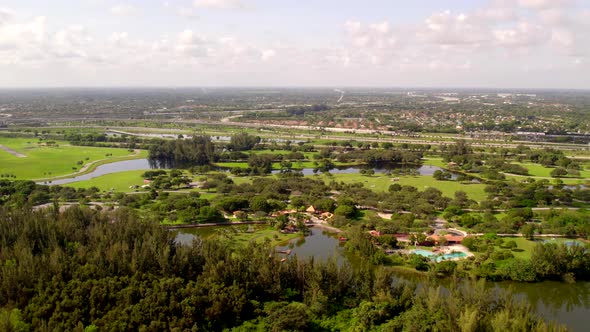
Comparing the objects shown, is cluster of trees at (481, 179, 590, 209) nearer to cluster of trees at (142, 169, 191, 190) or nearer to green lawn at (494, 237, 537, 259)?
green lawn at (494, 237, 537, 259)

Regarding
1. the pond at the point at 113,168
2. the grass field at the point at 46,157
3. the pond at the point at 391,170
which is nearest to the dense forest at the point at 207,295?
the pond at the point at 113,168

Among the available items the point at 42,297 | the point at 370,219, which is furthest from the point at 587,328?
the point at 42,297

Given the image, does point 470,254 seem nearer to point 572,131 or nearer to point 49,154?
point 49,154

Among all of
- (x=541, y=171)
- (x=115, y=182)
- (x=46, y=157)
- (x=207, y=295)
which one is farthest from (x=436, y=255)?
(x=46, y=157)

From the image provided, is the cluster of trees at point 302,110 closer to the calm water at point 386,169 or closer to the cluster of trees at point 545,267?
the calm water at point 386,169

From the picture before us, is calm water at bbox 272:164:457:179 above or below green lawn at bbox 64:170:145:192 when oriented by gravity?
below

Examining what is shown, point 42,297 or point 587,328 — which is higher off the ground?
point 42,297

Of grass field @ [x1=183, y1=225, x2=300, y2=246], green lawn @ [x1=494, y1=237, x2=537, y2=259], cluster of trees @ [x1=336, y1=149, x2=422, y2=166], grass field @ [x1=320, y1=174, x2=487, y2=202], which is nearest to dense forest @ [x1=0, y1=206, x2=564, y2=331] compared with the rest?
grass field @ [x1=183, y1=225, x2=300, y2=246]

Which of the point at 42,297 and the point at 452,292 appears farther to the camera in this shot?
the point at 452,292
